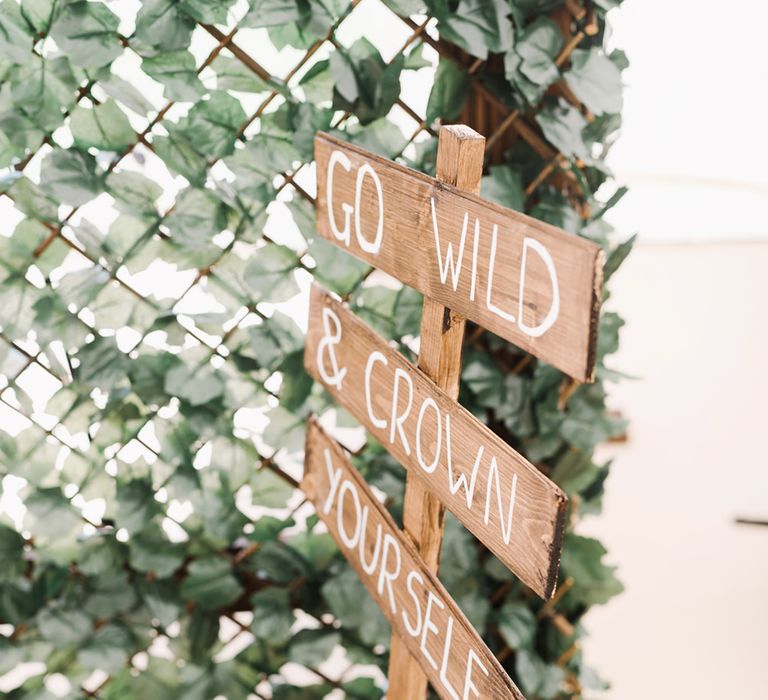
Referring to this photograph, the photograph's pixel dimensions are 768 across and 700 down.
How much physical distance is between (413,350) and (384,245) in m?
0.48

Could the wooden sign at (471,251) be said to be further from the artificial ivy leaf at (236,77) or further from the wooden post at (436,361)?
the artificial ivy leaf at (236,77)

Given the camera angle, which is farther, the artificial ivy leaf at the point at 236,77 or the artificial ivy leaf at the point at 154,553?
the artificial ivy leaf at the point at 154,553

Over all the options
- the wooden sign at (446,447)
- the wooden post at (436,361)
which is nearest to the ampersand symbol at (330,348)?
the wooden sign at (446,447)

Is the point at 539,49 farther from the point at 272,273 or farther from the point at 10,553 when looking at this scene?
the point at 10,553

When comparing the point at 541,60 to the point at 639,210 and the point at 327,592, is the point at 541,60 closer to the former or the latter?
the point at 327,592

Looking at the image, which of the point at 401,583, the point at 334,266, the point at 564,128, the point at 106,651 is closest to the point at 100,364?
the point at 334,266

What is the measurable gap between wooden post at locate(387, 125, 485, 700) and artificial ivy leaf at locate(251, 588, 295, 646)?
0.44m

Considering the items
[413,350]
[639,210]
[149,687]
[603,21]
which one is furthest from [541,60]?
[639,210]

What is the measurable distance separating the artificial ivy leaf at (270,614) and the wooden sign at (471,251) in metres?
0.66

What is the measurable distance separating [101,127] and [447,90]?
0.44m

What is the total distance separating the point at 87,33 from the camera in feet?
3.65

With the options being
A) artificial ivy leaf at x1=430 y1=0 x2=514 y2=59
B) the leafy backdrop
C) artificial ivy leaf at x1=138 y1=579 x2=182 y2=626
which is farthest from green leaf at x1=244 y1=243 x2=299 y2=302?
artificial ivy leaf at x1=138 y1=579 x2=182 y2=626

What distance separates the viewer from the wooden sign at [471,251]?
66cm

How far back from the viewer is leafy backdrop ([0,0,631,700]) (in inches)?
46.1
